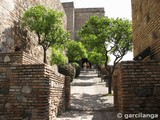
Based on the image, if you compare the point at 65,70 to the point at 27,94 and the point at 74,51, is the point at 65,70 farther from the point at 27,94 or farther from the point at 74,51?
the point at 27,94

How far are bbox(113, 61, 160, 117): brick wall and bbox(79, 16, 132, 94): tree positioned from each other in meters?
7.62

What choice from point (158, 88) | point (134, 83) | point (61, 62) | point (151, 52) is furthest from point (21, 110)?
point (61, 62)

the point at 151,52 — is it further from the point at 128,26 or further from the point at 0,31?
the point at 128,26

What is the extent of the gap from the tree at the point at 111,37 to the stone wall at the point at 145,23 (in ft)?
15.4

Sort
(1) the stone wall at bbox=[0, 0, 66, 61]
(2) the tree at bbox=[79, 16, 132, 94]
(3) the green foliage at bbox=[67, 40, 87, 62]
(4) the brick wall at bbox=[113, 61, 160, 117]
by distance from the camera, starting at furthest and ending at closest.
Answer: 1. (3) the green foliage at bbox=[67, 40, 87, 62]
2. (2) the tree at bbox=[79, 16, 132, 94]
3. (1) the stone wall at bbox=[0, 0, 66, 61]
4. (4) the brick wall at bbox=[113, 61, 160, 117]

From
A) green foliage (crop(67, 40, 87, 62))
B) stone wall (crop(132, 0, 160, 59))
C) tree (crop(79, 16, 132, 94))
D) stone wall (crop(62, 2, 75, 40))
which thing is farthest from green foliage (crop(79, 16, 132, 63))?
stone wall (crop(62, 2, 75, 40))

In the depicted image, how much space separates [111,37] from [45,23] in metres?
4.26

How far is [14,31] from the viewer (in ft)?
31.0

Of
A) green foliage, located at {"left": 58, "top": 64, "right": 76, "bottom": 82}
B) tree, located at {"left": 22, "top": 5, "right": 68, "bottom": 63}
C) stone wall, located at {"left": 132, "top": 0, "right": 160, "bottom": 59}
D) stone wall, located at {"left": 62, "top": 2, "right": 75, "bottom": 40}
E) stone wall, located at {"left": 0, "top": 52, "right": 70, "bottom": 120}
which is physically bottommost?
stone wall, located at {"left": 0, "top": 52, "right": 70, "bottom": 120}

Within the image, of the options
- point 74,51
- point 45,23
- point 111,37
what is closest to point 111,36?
point 111,37

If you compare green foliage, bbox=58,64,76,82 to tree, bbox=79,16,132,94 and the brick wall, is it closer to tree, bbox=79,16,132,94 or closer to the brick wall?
tree, bbox=79,16,132,94

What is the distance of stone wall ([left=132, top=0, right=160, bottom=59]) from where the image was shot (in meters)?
5.74

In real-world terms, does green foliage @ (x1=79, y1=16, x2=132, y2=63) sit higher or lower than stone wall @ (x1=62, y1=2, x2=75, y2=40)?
lower

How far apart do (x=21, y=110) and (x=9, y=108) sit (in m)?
0.31
